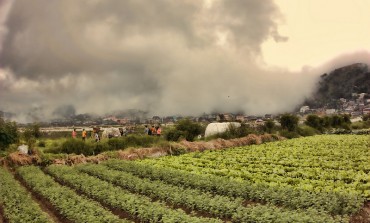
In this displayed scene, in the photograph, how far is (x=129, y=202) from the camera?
1280 cm

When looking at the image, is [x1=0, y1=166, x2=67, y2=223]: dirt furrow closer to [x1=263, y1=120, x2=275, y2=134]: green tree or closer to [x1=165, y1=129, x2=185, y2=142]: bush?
[x1=165, y1=129, x2=185, y2=142]: bush

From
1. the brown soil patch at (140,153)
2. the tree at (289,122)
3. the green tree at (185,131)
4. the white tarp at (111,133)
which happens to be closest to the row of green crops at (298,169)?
the brown soil patch at (140,153)

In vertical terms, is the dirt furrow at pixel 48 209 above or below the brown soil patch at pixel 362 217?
above

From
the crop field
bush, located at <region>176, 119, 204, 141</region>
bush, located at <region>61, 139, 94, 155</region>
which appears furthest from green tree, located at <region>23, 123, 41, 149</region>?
bush, located at <region>176, 119, 204, 141</region>

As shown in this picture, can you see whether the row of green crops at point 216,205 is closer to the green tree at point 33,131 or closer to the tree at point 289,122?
the green tree at point 33,131

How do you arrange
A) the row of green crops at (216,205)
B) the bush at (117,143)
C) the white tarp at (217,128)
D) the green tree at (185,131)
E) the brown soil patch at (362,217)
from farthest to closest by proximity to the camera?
1. the white tarp at (217,128)
2. the green tree at (185,131)
3. the bush at (117,143)
4. the brown soil patch at (362,217)
5. the row of green crops at (216,205)

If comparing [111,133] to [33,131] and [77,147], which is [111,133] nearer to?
[33,131]

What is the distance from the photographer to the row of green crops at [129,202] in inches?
421

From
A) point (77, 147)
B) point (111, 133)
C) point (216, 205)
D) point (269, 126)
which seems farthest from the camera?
point (269, 126)

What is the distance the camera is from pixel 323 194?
12375 mm

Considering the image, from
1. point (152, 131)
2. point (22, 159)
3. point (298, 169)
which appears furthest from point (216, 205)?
point (152, 131)

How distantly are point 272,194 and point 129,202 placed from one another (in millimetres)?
5219

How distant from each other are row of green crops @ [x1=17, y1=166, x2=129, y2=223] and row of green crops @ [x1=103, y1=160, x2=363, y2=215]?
4.63m

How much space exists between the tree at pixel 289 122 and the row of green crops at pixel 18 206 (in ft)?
146
